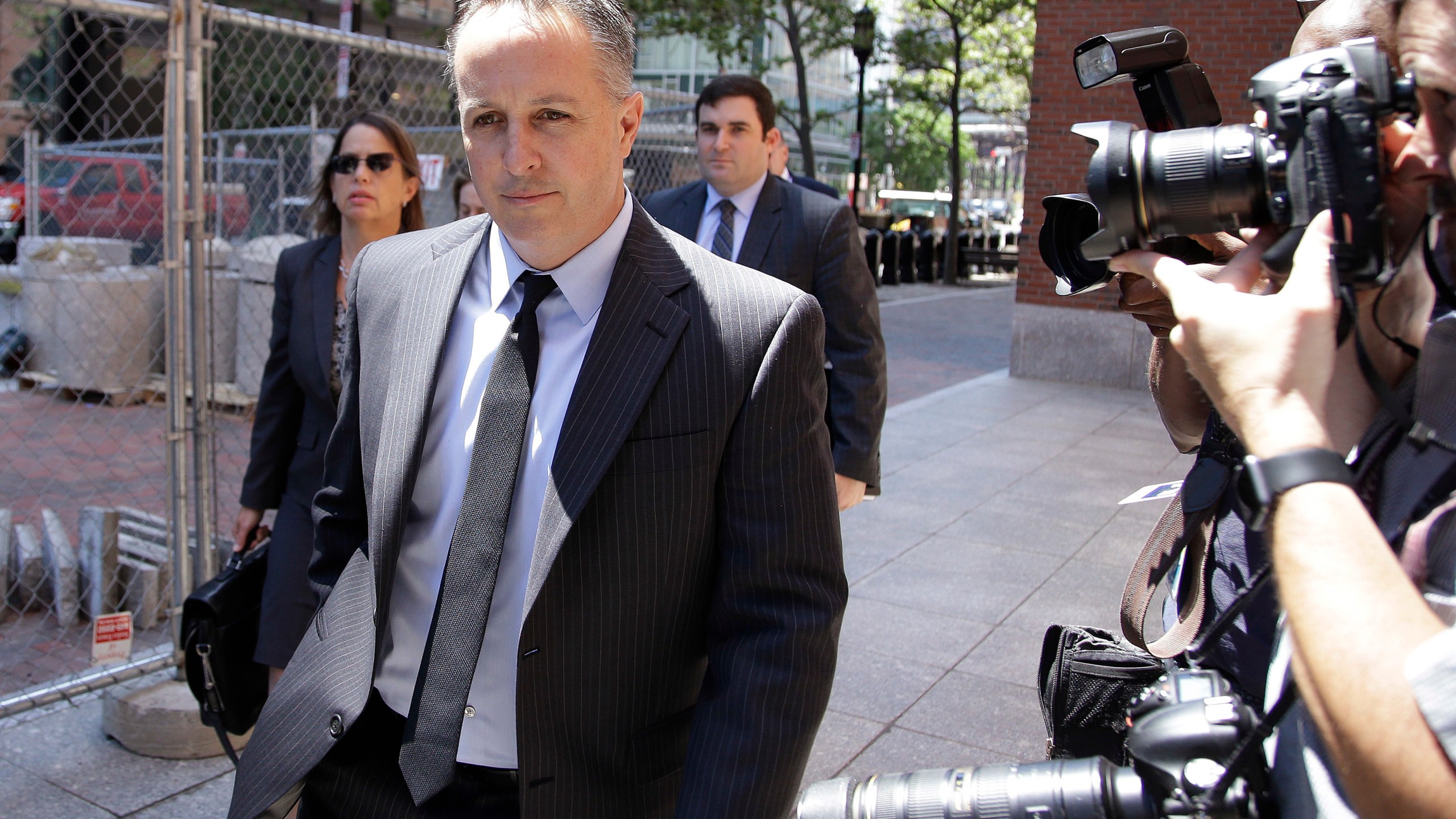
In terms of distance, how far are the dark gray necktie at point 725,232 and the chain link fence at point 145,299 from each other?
1141 millimetres

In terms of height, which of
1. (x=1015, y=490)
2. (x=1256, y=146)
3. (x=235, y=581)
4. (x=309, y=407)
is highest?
(x=1256, y=146)

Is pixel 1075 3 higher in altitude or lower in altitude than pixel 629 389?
higher

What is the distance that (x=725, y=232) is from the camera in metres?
4.35

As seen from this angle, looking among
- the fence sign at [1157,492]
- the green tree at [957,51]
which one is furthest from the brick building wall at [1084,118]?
the green tree at [957,51]

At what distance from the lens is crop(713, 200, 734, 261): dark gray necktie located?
429 cm

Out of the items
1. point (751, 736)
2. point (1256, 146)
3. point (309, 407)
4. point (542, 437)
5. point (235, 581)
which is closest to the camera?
point (1256, 146)

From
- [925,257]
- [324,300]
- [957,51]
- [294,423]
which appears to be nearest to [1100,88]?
[324,300]

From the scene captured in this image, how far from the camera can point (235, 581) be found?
9.79 ft

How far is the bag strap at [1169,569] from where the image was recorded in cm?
164

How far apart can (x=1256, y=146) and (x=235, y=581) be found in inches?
102

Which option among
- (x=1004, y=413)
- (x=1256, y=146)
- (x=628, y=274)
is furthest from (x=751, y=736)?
(x=1004, y=413)

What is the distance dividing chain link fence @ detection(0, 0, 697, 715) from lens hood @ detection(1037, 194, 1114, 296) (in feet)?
8.92

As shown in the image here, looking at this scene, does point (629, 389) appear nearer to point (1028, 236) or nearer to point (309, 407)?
point (309, 407)

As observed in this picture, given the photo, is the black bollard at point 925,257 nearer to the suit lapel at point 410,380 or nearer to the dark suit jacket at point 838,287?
the dark suit jacket at point 838,287
